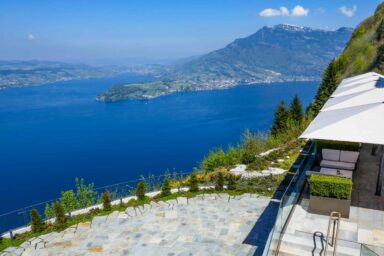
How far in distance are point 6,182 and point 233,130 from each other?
56.5 m

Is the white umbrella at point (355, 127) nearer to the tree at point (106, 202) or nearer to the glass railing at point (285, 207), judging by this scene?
the glass railing at point (285, 207)

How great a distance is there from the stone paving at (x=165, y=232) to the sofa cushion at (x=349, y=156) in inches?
145

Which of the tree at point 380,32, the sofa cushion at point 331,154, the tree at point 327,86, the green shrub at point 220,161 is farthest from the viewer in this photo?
the tree at point 380,32

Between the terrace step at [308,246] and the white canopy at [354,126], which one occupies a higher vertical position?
the white canopy at [354,126]

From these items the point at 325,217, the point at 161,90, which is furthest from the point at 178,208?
the point at 161,90

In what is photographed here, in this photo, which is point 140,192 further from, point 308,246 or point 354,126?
point 354,126

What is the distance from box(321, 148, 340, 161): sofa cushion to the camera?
10.2m

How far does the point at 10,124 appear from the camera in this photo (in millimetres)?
105062

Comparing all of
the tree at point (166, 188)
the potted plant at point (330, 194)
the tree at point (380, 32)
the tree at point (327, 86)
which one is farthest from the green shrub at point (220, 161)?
the tree at point (380, 32)

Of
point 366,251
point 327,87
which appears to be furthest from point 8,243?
point 327,87

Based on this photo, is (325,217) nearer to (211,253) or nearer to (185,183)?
(211,253)

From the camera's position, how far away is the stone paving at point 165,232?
32.2ft

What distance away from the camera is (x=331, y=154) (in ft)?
33.8

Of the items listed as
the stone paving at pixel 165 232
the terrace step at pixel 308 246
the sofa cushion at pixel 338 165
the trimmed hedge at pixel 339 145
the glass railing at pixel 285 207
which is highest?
the trimmed hedge at pixel 339 145
